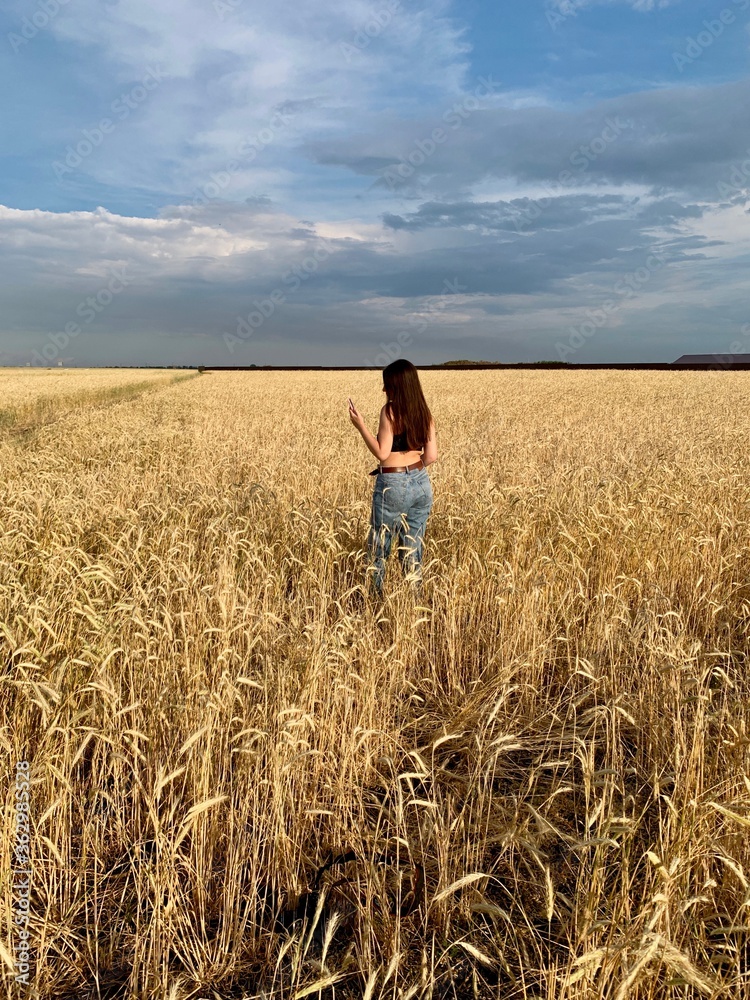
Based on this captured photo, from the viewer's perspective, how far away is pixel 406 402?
14.9 feet

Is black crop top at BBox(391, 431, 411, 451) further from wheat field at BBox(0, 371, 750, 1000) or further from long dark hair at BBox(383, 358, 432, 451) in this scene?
wheat field at BBox(0, 371, 750, 1000)

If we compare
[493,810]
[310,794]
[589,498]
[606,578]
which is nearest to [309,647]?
[310,794]

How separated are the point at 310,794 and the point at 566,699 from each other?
148cm

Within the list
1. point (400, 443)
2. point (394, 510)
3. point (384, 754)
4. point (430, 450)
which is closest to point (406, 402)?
point (400, 443)

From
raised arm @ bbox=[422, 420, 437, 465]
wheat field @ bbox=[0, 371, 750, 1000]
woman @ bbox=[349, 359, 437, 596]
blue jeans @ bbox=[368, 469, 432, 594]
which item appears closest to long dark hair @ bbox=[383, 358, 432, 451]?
woman @ bbox=[349, 359, 437, 596]

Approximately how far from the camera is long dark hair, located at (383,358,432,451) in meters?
4.53

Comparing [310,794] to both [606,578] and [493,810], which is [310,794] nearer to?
[493,810]

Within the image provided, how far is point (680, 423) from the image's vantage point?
48.1 ft

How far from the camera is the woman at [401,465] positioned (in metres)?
4.55

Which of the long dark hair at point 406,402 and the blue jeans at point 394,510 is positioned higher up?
the long dark hair at point 406,402

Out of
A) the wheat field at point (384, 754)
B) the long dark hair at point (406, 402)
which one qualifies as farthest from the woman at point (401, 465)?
the wheat field at point (384, 754)

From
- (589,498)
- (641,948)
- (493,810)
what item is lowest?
(493,810)

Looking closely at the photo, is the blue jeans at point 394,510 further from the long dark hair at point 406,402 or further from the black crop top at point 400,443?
the long dark hair at point 406,402

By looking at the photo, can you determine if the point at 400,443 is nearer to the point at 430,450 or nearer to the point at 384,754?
the point at 430,450
